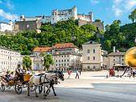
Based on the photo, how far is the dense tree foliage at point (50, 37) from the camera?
17512 centimetres

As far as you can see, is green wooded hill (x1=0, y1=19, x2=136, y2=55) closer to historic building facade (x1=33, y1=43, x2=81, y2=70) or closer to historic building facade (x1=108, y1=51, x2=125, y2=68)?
historic building facade (x1=33, y1=43, x2=81, y2=70)

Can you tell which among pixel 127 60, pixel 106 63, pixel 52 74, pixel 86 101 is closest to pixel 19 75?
pixel 52 74

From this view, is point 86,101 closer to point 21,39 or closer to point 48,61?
point 48,61

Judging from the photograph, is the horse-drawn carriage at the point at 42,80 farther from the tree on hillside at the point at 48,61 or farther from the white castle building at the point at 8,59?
the tree on hillside at the point at 48,61

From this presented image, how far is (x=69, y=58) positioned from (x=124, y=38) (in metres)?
27.6

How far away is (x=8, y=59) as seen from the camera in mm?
143875

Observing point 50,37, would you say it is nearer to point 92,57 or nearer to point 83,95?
point 92,57

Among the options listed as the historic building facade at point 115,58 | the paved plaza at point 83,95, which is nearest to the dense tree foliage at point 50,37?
the historic building facade at point 115,58

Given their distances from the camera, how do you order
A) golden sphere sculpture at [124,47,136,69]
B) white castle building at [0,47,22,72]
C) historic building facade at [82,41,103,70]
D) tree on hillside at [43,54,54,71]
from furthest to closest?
tree on hillside at [43,54,54,71] → white castle building at [0,47,22,72] → historic building facade at [82,41,103,70] → golden sphere sculpture at [124,47,136,69]

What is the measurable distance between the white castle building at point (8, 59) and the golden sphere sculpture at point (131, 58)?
129m

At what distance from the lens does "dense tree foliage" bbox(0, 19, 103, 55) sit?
575ft

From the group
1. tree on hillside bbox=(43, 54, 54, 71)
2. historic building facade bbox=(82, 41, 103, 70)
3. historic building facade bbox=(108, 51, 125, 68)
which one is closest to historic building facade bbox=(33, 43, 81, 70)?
tree on hillside bbox=(43, 54, 54, 71)

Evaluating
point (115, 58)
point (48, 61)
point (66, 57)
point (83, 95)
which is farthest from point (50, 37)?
point (83, 95)

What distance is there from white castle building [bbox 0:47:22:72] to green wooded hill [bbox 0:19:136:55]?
18273 mm
